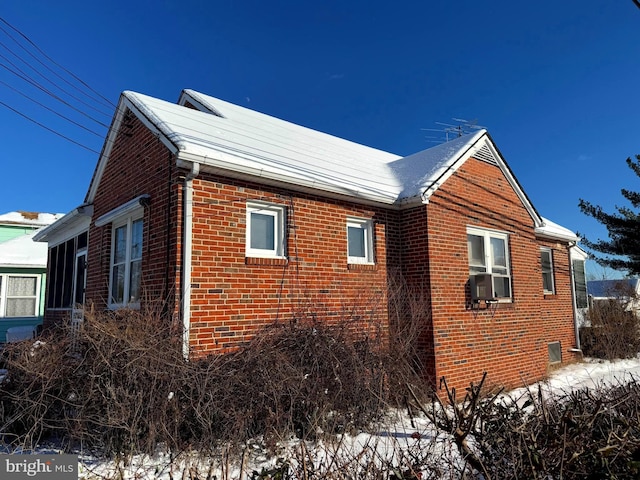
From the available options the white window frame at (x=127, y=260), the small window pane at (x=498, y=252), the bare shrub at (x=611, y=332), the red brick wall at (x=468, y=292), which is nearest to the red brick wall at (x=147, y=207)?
the white window frame at (x=127, y=260)

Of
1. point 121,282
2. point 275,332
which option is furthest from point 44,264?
point 275,332

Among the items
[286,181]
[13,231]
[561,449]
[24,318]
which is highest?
[13,231]

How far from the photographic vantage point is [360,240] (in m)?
8.46

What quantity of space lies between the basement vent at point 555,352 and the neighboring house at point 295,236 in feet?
7.52

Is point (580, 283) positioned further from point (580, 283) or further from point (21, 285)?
point (21, 285)

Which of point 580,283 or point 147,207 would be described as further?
point 580,283

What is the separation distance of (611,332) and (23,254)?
20944 mm

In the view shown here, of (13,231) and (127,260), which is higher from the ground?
(13,231)

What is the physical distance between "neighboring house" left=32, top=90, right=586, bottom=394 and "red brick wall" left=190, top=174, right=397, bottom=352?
21 mm

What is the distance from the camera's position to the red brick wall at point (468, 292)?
8242 millimetres

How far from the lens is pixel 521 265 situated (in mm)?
10258

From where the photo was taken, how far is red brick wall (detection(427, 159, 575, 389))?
8.24 m

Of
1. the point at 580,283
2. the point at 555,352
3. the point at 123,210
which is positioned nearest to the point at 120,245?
the point at 123,210

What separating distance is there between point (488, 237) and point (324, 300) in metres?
4.39
